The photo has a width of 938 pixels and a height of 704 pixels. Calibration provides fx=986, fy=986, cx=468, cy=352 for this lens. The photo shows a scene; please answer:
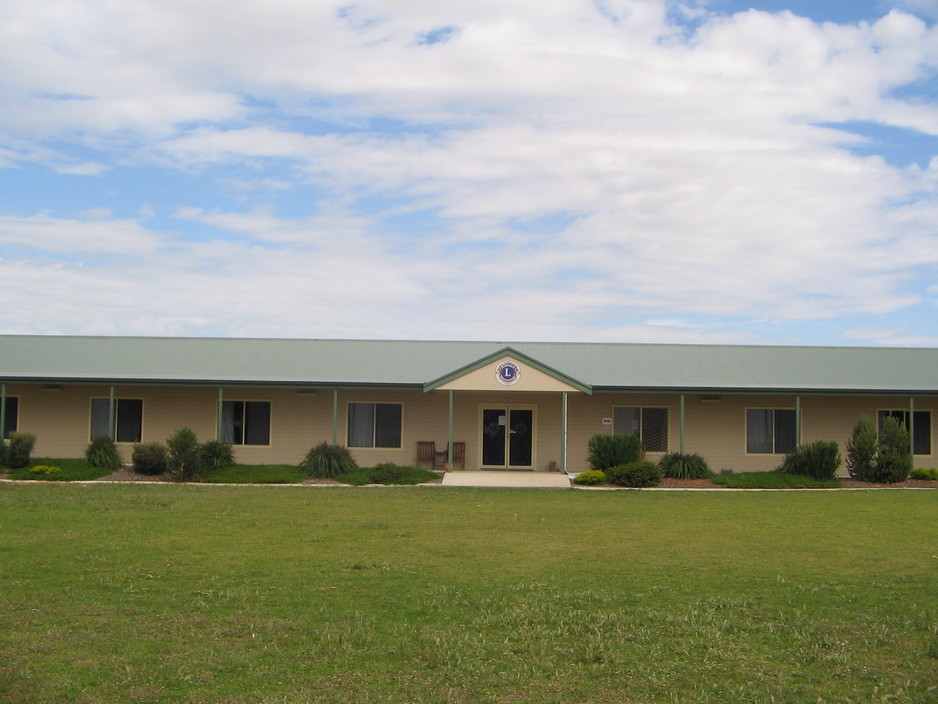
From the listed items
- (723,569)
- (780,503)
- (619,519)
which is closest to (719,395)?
(780,503)

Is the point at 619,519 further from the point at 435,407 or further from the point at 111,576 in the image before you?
the point at 435,407

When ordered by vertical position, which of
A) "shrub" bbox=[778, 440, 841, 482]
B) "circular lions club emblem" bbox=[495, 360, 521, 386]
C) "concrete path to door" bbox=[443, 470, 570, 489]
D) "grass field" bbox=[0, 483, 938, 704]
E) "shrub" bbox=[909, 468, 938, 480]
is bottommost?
"grass field" bbox=[0, 483, 938, 704]

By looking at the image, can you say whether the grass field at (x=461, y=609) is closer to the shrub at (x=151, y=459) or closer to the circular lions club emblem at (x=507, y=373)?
the shrub at (x=151, y=459)

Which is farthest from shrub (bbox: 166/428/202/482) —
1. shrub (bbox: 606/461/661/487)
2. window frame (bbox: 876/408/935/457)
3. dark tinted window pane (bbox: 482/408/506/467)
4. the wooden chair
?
window frame (bbox: 876/408/935/457)

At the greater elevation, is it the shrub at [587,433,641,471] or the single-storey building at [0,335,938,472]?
the single-storey building at [0,335,938,472]

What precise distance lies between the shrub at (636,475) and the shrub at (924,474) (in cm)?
712

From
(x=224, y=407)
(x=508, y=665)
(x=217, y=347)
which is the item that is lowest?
(x=508, y=665)

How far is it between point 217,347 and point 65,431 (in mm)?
5165

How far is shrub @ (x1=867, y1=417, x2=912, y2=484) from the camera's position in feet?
83.5

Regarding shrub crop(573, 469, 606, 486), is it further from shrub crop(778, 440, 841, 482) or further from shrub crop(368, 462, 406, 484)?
shrub crop(778, 440, 841, 482)

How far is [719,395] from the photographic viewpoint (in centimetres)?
2822

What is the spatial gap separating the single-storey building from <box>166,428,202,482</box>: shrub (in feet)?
7.40

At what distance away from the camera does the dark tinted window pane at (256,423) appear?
1125 inches

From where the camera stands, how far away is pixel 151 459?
25.5 meters
